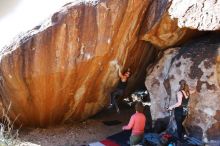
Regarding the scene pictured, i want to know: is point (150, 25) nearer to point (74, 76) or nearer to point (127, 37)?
point (127, 37)

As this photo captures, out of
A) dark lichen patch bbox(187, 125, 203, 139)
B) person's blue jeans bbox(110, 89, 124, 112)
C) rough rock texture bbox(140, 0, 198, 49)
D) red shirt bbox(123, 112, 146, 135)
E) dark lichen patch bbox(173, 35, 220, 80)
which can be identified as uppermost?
rough rock texture bbox(140, 0, 198, 49)

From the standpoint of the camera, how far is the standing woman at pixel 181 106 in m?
6.94

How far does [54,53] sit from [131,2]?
1.70 meters

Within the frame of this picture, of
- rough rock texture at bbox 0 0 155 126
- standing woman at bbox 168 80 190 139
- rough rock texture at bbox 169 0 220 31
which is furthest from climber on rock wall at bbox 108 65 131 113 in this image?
rough rock texture at bbox 169 0 220 31

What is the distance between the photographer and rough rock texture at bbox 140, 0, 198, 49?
293 inches

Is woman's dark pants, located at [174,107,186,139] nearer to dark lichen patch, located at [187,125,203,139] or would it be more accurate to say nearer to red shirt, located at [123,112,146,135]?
dark lichen patch, located at [187,125,203,139]

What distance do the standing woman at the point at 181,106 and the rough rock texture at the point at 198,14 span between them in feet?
3.56

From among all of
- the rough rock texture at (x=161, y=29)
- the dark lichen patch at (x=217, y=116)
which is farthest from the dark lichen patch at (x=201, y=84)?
the rough rock texture at (x=161, y=29)

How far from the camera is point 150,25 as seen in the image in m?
7.67

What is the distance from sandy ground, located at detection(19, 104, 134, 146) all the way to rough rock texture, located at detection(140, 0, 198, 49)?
1975mm

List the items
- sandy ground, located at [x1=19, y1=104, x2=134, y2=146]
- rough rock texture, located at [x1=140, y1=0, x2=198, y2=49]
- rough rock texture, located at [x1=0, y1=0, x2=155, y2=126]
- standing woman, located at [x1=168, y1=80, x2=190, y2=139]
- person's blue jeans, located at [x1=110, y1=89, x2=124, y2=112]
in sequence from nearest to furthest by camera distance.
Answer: standing woman, located at [x1=168, y1=80, x2=190, y2=139] → rough rock texture, located at [x1=140, y1=0, x2=198, y2=49] → rough rock texture, located at [x1=0, y1=0, x2=155, y2=126] → sandy ground, located at [x1=19, y1=104, x2=134, y2=146] → person's blue jeans, located at [x1=110, y1=89, x2=124, y2=112]

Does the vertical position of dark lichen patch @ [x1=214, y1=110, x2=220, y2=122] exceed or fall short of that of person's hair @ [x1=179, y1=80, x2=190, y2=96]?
it falls short

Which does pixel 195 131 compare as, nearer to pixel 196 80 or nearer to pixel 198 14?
pixel 196 80

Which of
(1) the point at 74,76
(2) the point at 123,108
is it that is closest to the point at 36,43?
(1) the point at 74,76
